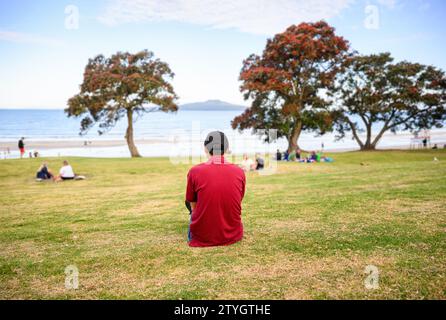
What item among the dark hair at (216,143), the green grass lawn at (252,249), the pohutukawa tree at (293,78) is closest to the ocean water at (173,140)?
the dark hair at (216,143)

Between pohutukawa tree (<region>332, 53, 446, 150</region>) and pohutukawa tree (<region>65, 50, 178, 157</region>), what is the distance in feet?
65.7

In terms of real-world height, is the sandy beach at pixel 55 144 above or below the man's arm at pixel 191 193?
above

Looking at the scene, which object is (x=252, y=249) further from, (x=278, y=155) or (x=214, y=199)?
(x=278, y=155)

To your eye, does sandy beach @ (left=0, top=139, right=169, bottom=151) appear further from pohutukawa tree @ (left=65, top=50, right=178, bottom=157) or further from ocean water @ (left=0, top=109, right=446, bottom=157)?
pohutukawa tree @ (left=65, top=50, right=178, bottom=157)

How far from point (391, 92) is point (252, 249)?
39.5 meters

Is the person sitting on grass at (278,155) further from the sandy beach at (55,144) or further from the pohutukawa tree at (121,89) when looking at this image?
the sandy beach at (55,144)

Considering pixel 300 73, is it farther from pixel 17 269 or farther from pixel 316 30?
pixel 17 269

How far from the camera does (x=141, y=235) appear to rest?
7246mm

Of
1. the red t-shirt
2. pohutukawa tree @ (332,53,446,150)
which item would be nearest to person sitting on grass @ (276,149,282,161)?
pohutukawa tree @ (332,53,446,150)

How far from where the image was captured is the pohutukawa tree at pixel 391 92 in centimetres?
3897

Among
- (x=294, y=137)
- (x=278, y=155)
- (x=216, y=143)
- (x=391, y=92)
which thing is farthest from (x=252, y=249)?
(x=391, y=92)

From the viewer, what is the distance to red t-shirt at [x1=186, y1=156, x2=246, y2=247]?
559cm

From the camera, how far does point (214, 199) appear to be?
18.3ft

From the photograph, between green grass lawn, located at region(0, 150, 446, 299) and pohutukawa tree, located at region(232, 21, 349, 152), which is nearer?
green grass lawn, located at region(0, 150, 446, 299)
